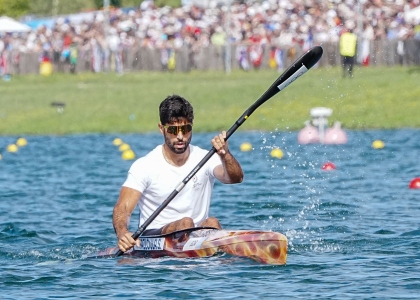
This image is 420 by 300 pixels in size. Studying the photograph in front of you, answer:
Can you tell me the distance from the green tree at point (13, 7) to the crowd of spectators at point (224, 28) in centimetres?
383

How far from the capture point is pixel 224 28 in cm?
4288

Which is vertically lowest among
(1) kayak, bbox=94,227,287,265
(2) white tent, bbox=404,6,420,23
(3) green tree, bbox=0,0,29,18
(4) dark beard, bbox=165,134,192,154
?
(1) kayak, bbox=94,227,287,265

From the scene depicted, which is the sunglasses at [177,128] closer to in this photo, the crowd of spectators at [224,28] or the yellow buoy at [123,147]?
the yellow buoy at [123,147]

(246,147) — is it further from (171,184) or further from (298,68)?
(171,184)

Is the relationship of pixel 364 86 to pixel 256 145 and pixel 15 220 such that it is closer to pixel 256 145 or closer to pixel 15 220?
pixel 256 145

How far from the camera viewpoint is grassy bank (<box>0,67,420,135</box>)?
29.8 meters

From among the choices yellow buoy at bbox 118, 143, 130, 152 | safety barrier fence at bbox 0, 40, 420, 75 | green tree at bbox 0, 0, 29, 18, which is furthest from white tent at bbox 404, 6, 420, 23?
green tree at bbox 0, 0, 29, 18

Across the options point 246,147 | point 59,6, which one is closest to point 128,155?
point 246,147

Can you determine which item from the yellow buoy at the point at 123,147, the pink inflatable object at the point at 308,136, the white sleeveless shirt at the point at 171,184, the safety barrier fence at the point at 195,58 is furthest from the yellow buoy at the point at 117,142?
the white sleeveless shirt at the point at 171,184

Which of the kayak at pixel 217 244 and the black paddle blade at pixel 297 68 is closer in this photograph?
the kayak at pixel 217 244

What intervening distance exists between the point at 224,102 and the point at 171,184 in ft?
70.9

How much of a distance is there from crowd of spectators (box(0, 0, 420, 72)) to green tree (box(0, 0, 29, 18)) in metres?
3.83

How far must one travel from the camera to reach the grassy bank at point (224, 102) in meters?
29.8

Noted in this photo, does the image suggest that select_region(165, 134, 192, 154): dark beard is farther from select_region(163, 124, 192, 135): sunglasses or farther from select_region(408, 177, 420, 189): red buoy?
select_region(408, 177, 420, 189): red buoy
